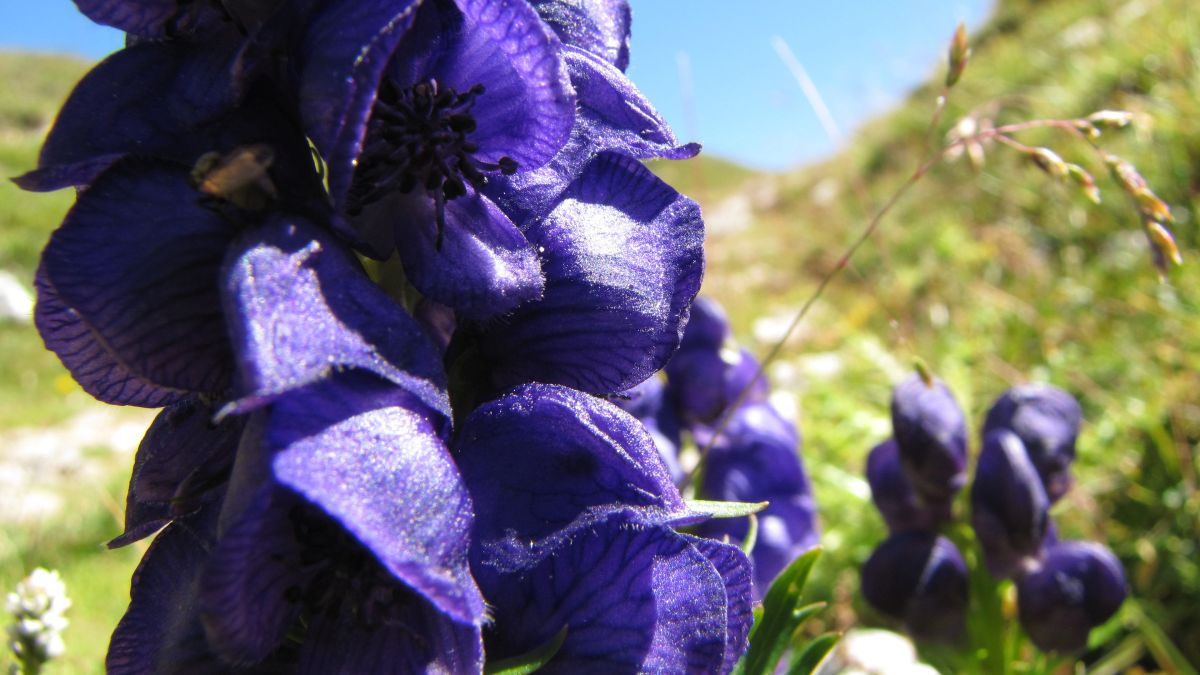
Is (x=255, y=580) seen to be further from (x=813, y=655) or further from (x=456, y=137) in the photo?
(x=813, y=655)

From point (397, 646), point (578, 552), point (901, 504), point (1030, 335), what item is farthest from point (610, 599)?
point (1030, 335)

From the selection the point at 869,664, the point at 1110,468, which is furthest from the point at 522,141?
the point at 1110,468

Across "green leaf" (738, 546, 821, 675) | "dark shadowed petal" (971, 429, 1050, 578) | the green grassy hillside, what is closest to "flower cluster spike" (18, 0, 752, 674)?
"green leaf" (738, 546, 821, 675)

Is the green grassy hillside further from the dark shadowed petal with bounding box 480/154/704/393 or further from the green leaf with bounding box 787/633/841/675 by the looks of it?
the dark shadowed petal with bounding box 480/154/704/393

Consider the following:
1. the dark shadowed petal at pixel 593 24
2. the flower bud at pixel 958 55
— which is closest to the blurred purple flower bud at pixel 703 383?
the flower bud at pixel 958 55

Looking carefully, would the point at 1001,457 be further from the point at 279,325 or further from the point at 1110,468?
the point at 279,325

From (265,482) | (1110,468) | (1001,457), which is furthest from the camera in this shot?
(1110,468)

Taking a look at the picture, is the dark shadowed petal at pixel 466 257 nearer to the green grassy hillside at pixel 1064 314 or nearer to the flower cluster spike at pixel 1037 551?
the green grassy hillside at pixel 1064 314

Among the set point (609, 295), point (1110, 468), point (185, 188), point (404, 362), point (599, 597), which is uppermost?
point (185, 188)
